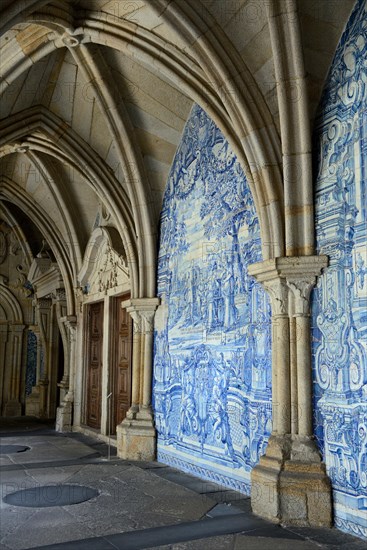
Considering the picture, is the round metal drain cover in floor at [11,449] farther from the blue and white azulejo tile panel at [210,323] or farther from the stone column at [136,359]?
the blue and white azulejo tile panel at [210,323]

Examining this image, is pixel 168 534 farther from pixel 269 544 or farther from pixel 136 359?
pixel 136 359

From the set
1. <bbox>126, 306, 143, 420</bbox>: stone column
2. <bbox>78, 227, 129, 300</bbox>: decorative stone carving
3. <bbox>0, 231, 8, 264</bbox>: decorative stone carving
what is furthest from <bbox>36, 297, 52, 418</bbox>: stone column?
<bbox>126, 306, 143, 420</bbox>: stone column

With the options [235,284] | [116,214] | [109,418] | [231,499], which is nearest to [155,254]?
[116,214]

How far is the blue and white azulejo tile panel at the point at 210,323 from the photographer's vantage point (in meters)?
4.71

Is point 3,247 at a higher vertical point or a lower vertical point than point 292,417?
higher

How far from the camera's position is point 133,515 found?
3.99 metres

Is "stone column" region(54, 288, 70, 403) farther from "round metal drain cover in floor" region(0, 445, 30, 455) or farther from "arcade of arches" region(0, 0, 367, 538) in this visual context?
"round metal drain cover in floor" region(0, 445, 30, 455)

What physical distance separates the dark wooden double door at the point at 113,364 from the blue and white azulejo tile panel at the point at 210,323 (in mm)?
1235

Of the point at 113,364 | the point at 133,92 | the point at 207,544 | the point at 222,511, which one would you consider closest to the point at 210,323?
the point at 222,511

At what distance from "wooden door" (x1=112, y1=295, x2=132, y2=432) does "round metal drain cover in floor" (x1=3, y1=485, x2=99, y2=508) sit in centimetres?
265

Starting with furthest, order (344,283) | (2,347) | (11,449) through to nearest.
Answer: (2,347), (11,449), (344,283)

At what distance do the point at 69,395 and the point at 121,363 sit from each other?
1.64m

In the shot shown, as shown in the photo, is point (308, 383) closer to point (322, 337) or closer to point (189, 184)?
point (322, 337)

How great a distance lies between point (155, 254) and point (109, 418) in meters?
2.41
